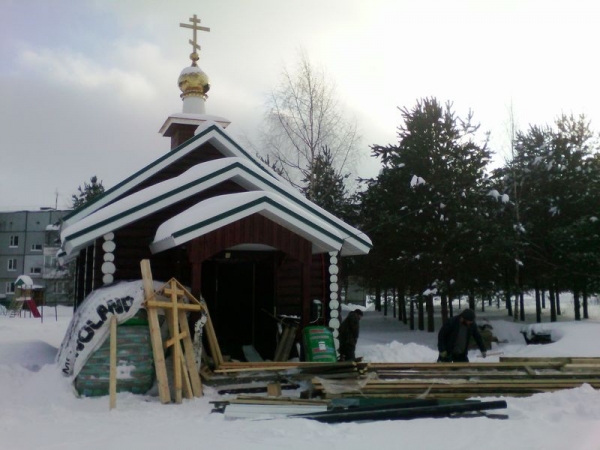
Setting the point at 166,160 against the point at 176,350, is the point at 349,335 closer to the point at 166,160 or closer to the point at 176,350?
the point at 176,350

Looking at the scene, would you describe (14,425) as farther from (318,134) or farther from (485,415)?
(318,134)

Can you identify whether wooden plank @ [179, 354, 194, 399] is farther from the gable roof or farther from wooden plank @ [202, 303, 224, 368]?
the gable roof

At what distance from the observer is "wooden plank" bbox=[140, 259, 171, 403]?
893 centimetres

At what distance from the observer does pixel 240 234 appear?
1097 centimetres

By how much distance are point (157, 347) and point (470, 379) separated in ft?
16.0

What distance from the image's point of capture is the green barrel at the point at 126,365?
31.4ft

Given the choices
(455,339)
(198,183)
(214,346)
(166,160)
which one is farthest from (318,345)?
(166,160)

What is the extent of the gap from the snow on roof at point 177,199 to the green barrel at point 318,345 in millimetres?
2271

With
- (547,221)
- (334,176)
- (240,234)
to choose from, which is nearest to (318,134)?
(334,176)

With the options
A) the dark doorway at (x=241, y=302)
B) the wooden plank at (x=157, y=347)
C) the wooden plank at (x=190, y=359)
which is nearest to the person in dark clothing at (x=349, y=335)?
the dark doorway at (x=241, y=302)

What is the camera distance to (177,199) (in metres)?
12.2

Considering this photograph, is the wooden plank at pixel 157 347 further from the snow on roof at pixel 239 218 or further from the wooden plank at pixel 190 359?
the snow on roof at pixel 239 218

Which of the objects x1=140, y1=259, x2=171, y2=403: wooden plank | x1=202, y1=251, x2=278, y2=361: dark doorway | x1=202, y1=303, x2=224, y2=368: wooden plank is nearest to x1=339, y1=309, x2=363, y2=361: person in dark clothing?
x1=202, y1=251, x2=278, y2=361: dark doorway

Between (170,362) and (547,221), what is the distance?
2104 centimetres
